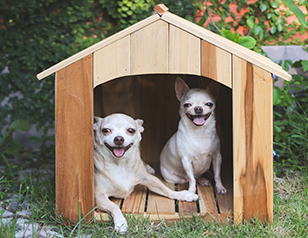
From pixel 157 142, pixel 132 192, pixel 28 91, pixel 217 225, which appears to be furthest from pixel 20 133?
pixel 217 225

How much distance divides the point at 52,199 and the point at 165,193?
0.96 meters

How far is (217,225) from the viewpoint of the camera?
2.62 m

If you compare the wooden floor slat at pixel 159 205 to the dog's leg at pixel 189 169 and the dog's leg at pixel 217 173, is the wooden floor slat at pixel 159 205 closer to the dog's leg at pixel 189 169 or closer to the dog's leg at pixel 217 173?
the dog's leg at pixel 189 169

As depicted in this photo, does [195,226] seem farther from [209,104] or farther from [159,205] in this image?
[209,104]

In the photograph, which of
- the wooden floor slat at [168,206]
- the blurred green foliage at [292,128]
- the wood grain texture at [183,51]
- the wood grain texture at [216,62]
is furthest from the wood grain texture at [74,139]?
the blurred green foliage at [292,128]

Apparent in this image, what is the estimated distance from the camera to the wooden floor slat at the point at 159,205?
2809 mm

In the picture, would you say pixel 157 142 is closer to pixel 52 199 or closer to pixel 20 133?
pixel 52 199

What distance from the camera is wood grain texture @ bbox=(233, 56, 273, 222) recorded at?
97.5 inches

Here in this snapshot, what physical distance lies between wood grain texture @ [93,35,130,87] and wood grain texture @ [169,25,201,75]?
0.31 m

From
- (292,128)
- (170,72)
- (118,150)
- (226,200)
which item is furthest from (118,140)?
(292,128)

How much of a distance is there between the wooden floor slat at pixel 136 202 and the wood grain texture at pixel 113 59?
107 centimetres

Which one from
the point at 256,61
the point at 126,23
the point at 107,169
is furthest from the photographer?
the point at 126,23

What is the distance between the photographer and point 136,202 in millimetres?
3031

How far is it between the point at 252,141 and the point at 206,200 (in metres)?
0.76
